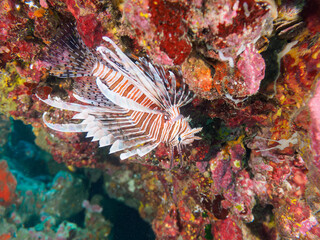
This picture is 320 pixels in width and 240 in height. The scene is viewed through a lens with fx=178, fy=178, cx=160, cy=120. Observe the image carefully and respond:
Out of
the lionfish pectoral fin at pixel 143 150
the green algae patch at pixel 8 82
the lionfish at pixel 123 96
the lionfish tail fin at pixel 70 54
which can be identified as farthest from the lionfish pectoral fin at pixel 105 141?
the green algae patch at pixel 8 82

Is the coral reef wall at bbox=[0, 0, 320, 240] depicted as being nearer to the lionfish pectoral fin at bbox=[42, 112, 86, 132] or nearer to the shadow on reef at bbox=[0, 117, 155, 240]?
A: the lionfish pectoral fin at bbox=[42, 112, 86, 132]

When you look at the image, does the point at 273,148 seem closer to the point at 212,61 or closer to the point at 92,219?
the point at 212,61

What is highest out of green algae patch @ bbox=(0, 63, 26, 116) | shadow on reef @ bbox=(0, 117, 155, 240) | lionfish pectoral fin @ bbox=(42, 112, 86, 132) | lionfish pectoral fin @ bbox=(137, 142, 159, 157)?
lionfish pectoral fin @ bbox=(137, 142, 159, 157)

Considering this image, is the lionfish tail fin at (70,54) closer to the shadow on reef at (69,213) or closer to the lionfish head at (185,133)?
the lionfish head at (185,133)

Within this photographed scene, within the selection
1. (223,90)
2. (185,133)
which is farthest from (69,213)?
(223,90)

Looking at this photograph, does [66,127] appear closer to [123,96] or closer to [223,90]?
[123,96]

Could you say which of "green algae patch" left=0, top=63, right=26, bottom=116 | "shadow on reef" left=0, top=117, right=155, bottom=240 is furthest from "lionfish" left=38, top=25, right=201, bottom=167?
"shadow on reef" left=0, top=117, right=155, bottom=240
